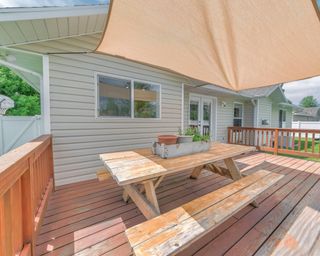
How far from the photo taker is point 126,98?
3.60 metres

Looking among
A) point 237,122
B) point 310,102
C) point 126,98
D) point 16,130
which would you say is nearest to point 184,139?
point 126,98

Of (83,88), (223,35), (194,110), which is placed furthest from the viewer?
(194,110)

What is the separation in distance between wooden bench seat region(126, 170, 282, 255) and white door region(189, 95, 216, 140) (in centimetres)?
423

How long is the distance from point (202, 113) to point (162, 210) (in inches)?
185

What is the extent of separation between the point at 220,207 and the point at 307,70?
2.25 m

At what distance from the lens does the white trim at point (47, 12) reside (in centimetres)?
187

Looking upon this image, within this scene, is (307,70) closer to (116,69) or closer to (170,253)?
(170,253)

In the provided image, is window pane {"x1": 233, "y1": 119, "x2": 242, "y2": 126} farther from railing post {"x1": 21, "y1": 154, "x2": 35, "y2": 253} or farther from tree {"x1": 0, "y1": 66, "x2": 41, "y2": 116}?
tree {"x1": 0, "y1": 66, "x2": 41, "y2": 116}

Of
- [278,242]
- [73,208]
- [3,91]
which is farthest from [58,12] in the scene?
[3,91]

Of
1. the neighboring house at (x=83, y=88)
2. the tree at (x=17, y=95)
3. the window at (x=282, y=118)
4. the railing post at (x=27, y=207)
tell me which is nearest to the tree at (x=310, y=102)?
the window at (x=282, y=118)

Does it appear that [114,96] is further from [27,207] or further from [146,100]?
[27,207]

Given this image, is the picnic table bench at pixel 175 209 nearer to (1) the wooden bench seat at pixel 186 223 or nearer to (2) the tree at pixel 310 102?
(1) the wooden bench seat at pixel 186 223

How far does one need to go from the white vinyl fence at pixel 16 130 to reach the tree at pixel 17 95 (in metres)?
11.9

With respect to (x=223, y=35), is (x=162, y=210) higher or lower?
lower
